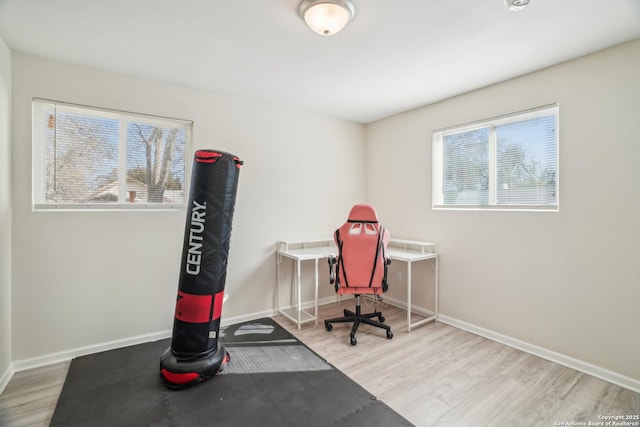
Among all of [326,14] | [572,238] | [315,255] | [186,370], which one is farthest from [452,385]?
[326,14]

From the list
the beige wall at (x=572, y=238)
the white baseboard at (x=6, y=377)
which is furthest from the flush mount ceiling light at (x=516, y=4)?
the white baseboard at (x=6, y=377)

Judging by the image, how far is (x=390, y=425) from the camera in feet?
5.72

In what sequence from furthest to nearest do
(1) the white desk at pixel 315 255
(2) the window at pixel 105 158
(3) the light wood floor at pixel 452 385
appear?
1. (1) the white desk at pixel 315 255
2. (2) the window at pixel 105 158
3. (3) the light wood floor at pixel 452 385

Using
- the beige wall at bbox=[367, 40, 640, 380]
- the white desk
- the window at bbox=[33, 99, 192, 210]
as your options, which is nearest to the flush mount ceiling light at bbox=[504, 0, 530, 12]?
the beige wall at bbox=[367, 40, 640, 380]

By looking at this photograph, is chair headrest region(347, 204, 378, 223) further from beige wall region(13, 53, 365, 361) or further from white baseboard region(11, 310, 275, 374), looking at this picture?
white baseboard region(11, 310, 275, 374)

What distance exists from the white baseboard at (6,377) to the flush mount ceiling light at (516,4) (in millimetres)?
4096

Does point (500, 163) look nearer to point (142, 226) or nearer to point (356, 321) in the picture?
point (356, 321)

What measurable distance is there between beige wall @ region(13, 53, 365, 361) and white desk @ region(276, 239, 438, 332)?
0.13m

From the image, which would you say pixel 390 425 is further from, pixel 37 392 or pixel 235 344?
pixel 37 392

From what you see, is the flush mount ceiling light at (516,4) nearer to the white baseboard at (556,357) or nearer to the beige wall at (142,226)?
the beige wall at (142,226)

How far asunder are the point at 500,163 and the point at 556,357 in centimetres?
178

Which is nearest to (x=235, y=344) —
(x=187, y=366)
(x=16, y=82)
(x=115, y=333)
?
(x=187, y=366)

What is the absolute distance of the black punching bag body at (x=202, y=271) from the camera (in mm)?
2135

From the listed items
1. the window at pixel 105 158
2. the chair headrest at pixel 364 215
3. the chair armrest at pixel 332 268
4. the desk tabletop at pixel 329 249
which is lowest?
the chair armrest at pixel 332 268
